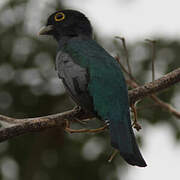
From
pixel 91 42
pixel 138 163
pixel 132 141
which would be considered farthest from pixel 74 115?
pixel 91 42

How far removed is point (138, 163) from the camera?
138 inches

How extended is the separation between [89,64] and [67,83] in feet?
0.98

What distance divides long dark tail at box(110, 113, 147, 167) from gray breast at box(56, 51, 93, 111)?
1.24 ft

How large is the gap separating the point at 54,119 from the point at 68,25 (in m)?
2.05

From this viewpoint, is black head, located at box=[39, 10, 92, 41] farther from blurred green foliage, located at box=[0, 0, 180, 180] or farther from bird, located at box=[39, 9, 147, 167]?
blurred green foliage, located at box=[0, 0, 180, 180]

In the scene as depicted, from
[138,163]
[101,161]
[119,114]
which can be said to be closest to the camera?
[138,163]

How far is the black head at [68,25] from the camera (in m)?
5.68

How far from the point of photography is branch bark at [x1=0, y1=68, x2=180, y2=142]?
3746mm

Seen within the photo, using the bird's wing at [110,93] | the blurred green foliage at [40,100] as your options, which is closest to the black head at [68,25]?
the bird's wing at [110,93]

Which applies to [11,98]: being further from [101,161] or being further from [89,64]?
[89,64]

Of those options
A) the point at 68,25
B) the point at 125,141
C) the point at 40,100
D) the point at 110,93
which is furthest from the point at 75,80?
the point at 40,100

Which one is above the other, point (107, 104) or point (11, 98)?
point (107, 104)

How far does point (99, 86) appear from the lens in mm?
4402

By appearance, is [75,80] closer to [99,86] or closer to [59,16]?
[99,86]
